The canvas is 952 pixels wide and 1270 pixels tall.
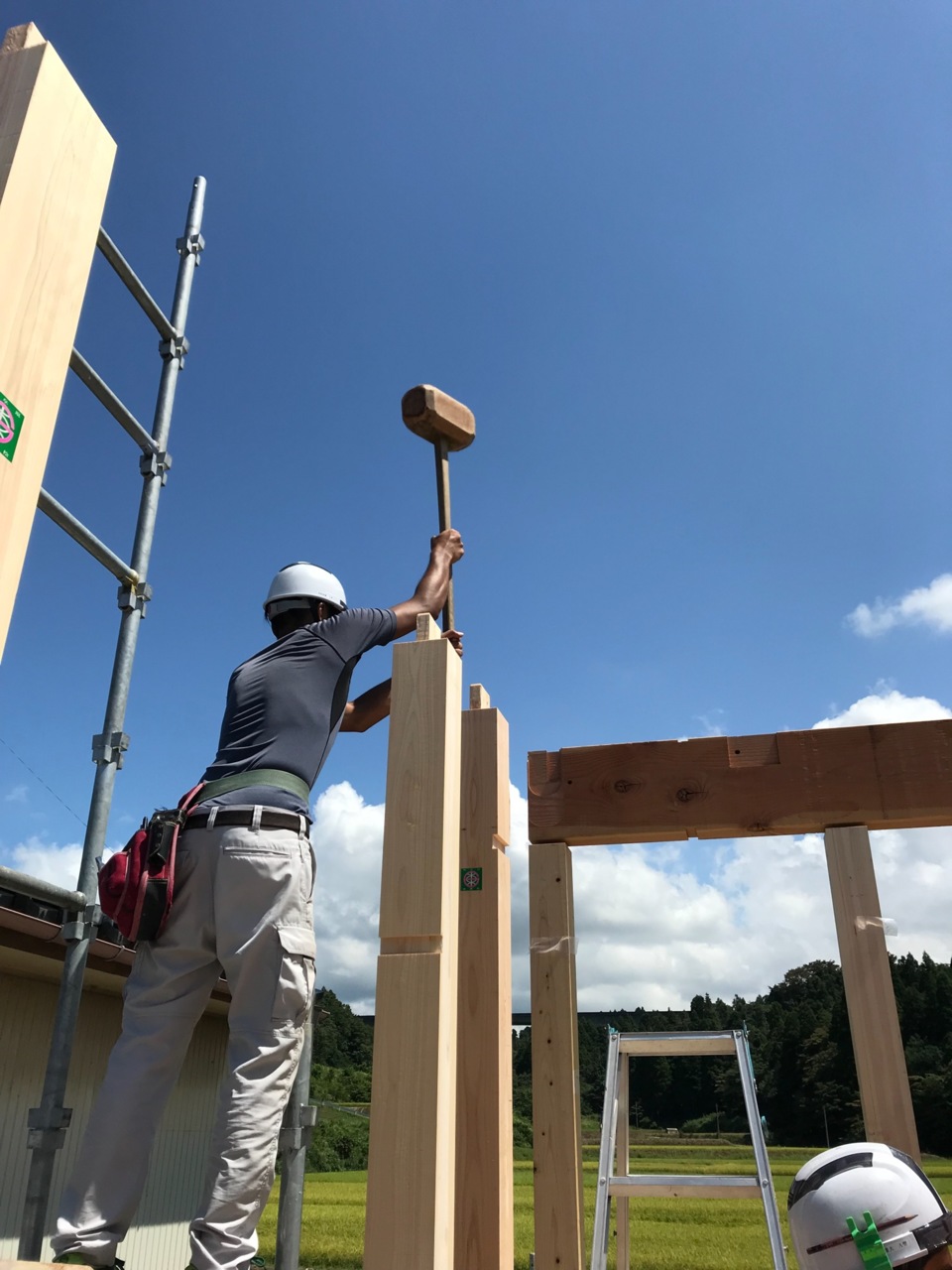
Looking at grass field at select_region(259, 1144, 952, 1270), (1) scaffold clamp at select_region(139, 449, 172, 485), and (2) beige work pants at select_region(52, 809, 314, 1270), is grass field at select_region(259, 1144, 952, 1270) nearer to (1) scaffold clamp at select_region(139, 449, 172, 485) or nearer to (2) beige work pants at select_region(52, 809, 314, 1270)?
(2) beige work pants at select_region(52, 809, 314, 1270)

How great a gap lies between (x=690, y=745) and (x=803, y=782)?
464mm

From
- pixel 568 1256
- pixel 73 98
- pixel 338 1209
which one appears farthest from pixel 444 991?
pixel 338 1209

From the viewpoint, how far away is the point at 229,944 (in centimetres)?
195

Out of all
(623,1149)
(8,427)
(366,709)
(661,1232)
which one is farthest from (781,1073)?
(8,427)

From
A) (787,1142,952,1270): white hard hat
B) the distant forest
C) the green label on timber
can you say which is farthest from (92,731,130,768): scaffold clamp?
the distant forest

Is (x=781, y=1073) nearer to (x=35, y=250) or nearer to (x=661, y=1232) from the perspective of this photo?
(x=661, y=1232)

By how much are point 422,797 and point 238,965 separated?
1.93 ft

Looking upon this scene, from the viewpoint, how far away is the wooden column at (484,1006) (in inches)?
83.0

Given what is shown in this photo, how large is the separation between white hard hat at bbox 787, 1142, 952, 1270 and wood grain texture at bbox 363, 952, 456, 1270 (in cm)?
58

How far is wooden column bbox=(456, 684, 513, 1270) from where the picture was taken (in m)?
2.11

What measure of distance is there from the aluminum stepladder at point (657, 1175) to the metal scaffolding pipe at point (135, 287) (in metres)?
3.56

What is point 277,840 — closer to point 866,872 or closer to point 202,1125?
point 866,872

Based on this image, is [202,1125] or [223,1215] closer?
[223,1215]

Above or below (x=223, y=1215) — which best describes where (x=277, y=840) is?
above
